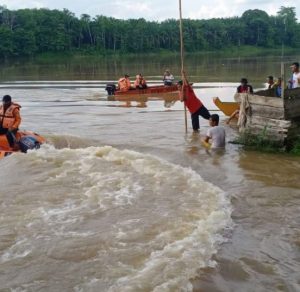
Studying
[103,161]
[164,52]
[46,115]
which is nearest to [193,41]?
[164,52]

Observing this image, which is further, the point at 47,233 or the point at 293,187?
the point at 293,187

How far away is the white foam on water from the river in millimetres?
15

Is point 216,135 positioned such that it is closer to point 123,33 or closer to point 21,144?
point 21,144

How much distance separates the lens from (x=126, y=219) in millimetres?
6203

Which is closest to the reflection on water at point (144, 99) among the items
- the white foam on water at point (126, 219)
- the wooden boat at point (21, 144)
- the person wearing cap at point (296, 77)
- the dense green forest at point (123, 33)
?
the person wearing cap at point (296, 77)

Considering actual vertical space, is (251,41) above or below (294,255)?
above

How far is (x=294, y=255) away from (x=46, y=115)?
1353 centimetres

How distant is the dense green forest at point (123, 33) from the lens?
73188mm

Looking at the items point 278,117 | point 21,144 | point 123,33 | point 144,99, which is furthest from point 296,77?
point 123,33

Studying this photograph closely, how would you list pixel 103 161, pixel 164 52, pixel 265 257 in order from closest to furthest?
pixel 265 257 < pixel 103 161 < pixel 164 52

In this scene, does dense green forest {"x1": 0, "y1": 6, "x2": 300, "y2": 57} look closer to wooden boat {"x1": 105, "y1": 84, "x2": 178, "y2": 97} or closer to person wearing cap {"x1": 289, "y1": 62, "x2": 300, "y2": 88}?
wooden boat {"x1": 105, "y1": 84, "x2": 178, "y2": 97}

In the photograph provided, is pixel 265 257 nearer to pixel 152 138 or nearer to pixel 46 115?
pixel 152 138

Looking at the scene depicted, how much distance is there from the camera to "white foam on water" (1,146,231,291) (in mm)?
4707

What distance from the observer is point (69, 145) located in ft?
37.7
